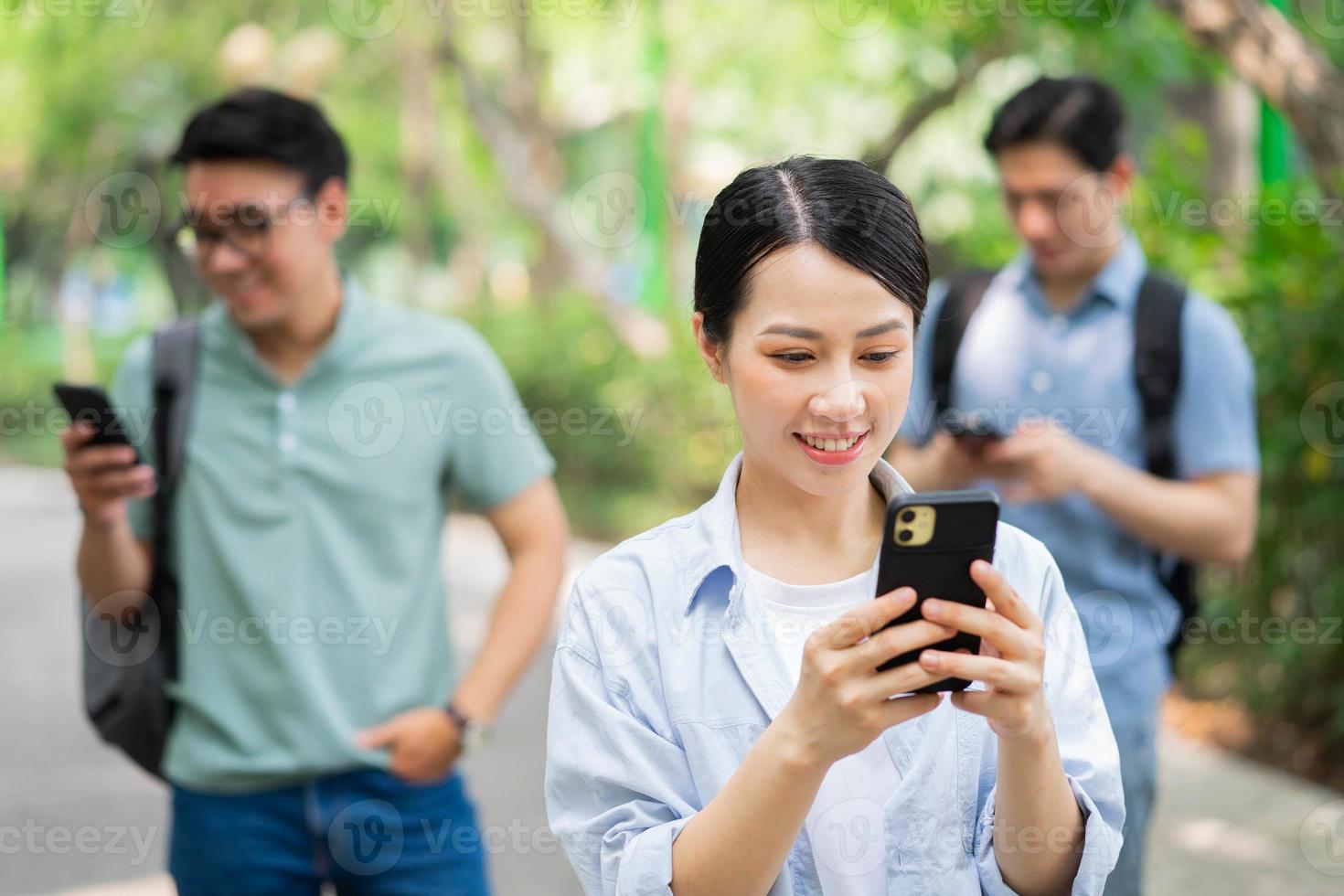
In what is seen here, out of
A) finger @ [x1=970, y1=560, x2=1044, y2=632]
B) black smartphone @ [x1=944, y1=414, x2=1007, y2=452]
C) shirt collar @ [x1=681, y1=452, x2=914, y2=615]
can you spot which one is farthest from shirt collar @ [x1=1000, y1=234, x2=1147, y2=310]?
finger @ [x1=970, y1=560, x2=1044, y2=632]

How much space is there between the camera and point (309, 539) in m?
2.98

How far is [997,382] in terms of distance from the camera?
3297mm

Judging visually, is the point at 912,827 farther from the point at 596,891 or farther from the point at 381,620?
the point at 381,620

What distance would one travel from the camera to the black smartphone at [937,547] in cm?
155

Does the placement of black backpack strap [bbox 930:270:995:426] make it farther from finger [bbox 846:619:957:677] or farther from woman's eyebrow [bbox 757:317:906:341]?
finger [bbox 846:619:957:677]

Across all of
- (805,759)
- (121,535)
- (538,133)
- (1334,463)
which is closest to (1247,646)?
(1334,463)

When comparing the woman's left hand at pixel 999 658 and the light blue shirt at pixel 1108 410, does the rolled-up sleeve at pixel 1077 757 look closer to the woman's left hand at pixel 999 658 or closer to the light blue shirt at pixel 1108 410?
the woman's left hand at pixel 999 658

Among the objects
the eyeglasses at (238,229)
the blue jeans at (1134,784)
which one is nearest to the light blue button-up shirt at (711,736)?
the blue jeans at (1134,784)

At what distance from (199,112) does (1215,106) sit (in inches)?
297

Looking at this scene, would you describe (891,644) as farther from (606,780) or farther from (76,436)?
(76,436)

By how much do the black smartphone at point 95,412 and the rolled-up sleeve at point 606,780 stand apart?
140 centimetres

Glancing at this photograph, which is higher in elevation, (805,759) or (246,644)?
(805,759)

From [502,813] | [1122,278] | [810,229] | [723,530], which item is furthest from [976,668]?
[502,813]

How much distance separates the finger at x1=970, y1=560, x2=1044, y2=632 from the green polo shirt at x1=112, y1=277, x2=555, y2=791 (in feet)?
5.37
